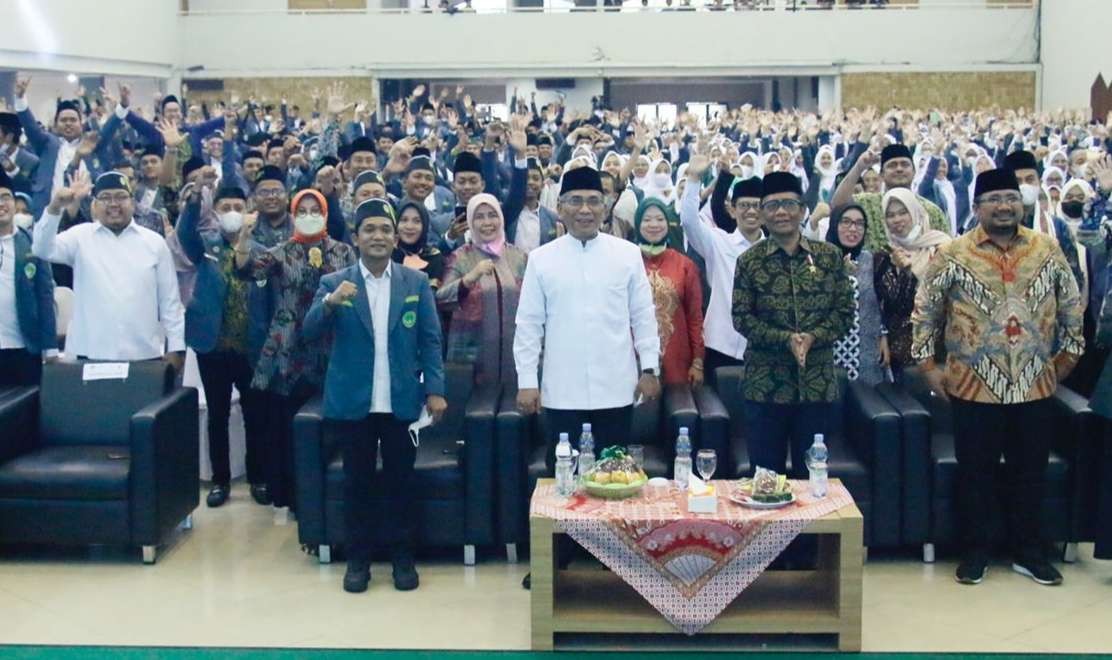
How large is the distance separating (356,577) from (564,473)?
3.32 feet

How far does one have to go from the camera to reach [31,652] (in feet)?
14.7

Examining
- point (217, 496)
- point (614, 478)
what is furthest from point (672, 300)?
point (217, 496)

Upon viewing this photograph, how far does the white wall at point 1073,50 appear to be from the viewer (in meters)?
23.1

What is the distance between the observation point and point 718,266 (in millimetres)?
6203

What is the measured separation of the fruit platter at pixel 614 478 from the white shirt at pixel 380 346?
33.1 inches

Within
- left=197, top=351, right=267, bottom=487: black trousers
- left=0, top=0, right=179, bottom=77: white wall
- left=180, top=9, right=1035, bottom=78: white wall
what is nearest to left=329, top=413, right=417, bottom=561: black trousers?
left=197, top=351, right=267, bottom=487: black trousers

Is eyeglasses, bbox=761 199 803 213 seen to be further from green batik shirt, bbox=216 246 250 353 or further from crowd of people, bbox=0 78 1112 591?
green batik shirt, bbox=216 246 250 353

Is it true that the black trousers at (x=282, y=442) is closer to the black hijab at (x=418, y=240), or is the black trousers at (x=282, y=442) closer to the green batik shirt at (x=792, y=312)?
the black hijab at (x=418, y=240)

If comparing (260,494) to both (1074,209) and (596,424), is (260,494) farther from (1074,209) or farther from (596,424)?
(1074,209)

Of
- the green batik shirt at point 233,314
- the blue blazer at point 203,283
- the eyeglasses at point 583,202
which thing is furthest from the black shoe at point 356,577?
the eyeglasses at point 583,202

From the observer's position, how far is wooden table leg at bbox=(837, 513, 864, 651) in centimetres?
440

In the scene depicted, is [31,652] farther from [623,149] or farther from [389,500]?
[623,149]

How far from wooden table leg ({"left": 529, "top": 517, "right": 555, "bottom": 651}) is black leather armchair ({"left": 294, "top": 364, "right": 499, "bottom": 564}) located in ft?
2.85

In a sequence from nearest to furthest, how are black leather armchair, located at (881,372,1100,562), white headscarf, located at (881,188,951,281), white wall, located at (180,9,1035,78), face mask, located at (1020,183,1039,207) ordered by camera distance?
black leather armchair, located at (881,372,1100,562) < white headscarf, located at (881,188,951,281) < face mask, located at (1020,183,1039,207) < white wall, located at (180,9,1035,78)
